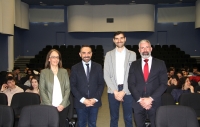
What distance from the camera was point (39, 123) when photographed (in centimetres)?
339

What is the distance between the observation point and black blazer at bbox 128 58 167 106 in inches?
153

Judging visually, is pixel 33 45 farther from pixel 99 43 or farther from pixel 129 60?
pixel 129 60

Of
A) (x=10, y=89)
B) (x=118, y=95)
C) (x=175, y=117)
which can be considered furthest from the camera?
(x=10, y=89)

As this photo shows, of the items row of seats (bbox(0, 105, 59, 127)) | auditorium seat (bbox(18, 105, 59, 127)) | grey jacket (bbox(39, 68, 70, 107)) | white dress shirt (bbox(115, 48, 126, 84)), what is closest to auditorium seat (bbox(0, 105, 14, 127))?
row of seats (bbox(0, 105, 59, 127))

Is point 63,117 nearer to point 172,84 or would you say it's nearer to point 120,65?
point 120,65

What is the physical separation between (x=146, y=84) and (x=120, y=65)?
556 millimetres

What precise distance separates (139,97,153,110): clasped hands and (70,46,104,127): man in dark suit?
2.18ft

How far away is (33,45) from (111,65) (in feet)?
51.4

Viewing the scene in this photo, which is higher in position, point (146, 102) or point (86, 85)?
point (86, 85)

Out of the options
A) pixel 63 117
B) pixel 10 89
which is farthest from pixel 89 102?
pixel 10 89

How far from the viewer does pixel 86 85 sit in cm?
410

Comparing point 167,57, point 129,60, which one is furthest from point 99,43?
point 129,60

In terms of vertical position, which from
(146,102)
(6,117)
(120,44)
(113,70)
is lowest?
(6,117)

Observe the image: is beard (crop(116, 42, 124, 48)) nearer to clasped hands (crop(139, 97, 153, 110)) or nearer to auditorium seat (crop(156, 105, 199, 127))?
clasped hands (crop(139, 97, 153, 110))
